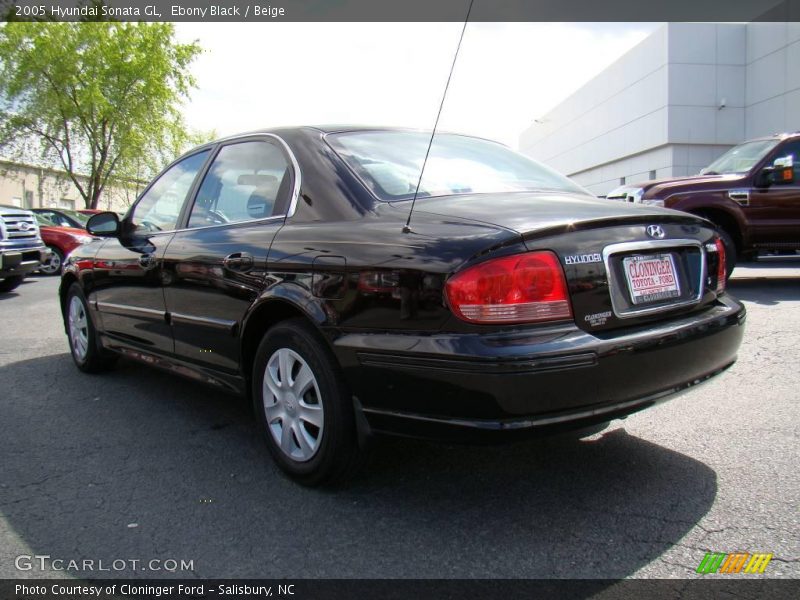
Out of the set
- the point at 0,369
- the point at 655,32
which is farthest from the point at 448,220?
the point at 655,32

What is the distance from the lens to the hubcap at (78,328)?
201 inches

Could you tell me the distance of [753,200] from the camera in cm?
862

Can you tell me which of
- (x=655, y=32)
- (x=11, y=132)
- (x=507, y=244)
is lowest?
(x=507, y=244)

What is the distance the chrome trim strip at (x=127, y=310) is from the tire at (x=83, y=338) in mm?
342

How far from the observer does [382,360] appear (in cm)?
245

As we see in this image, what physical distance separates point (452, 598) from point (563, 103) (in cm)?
5527

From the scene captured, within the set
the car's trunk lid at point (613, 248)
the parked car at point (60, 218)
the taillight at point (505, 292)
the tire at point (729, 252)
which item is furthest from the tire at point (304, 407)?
Answer: the parked car at point (60, 218)

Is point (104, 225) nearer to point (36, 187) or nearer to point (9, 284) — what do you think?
point (9, 284)

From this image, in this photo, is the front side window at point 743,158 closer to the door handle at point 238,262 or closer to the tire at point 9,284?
the door handle at point 238,262

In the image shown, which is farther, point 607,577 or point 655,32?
point 655,32

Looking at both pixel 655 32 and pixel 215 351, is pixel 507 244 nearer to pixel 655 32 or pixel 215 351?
pixel 215 351

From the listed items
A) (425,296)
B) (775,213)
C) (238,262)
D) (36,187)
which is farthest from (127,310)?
(36,187)

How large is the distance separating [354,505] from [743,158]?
340 inches

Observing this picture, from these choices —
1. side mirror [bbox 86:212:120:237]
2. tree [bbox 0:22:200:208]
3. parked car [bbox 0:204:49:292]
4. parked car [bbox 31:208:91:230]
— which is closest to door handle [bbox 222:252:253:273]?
side mirror [bbox 86:212:120:237]
